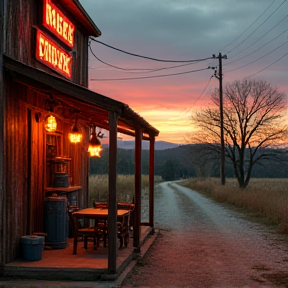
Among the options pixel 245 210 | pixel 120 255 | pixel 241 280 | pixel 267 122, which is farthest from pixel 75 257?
pixel 267 122

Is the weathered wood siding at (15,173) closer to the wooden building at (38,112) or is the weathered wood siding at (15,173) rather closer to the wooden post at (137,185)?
the wooden building at (38,112)

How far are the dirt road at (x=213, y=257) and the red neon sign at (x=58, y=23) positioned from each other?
201 inches

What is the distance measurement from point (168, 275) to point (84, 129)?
5.50m

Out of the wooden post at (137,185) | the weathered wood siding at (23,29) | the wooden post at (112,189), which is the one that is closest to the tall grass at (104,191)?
the wooden post at (137,185)

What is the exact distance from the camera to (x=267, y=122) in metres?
37.0

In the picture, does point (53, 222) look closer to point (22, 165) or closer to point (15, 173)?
point (22, 165)

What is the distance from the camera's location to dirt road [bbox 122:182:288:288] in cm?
875

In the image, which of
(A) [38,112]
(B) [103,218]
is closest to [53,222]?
(B) [103,218]

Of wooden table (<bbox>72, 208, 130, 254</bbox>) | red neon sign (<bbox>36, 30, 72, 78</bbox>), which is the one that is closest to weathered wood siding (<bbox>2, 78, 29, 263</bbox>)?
wooden table (<bbox>72, 208, 130, 254</bbox>)

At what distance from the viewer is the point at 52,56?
10.6 meters

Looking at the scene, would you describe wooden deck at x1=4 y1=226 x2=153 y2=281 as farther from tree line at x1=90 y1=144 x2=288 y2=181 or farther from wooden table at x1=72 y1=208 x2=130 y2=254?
tree line at x1=90 y1=144 x2=288 y2=181

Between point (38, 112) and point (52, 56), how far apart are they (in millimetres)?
1456

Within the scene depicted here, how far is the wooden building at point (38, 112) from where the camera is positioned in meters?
8.21

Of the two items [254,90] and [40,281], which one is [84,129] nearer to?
[40,281]
